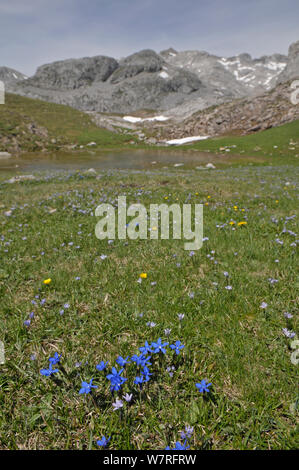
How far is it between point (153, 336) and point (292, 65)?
7205 inches

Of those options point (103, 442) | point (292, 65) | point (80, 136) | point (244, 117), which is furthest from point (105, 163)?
point (292, 65)

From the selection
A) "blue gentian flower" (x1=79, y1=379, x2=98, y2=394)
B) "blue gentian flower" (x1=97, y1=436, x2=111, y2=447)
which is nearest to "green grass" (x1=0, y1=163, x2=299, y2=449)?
"blue gentian flower" (x1=97, y1=436, x2=111, y2=447)

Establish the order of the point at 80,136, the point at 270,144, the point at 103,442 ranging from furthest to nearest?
1. the point at 80,136
2. the point at 270,144
3. the point at 103,442

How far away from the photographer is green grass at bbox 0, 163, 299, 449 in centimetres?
234

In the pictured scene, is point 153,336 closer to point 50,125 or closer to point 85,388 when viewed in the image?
point 85,388

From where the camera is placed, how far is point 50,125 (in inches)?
3268

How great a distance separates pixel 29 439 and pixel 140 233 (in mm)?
5264

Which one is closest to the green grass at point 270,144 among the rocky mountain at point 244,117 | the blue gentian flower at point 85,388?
the rocky mountain at point 244,117

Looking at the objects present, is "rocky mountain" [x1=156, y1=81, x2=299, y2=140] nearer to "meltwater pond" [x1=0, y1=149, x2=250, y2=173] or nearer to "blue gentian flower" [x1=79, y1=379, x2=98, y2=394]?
"meltwater pond" [x1=0, y1=149, x2=250, y2=173]

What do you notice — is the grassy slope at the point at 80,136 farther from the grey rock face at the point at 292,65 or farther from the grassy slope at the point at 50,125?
the grey rock face at the point at 292,65

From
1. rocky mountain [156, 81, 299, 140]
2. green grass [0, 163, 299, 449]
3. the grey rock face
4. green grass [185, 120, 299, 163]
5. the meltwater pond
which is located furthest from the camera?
the grey rock face

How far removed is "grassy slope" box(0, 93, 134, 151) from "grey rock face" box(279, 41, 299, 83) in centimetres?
10243

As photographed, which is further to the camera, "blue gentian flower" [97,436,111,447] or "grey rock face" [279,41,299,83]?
"grey rock face" [279,41,299,83]

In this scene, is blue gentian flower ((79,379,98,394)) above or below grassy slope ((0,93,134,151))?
below
